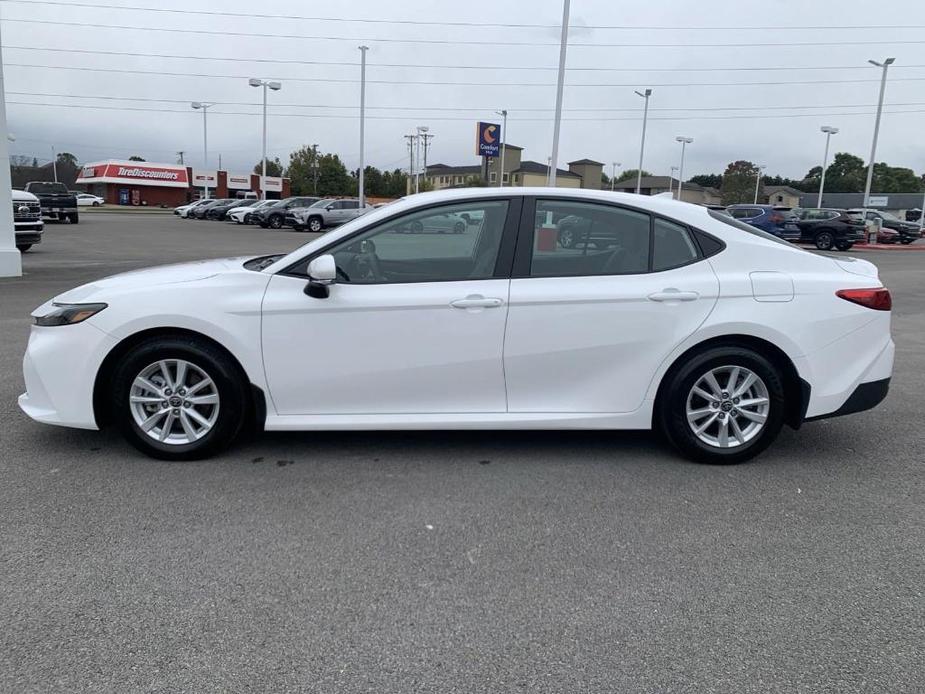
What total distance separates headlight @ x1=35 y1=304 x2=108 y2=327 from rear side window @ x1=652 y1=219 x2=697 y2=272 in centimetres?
322

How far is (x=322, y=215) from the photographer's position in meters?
35.5

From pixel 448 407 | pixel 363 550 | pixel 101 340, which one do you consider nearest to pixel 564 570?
pixel 363 550

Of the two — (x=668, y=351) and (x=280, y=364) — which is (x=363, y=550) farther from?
(x=668, y=351)

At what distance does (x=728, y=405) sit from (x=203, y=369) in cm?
307

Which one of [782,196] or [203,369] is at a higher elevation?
[782,196]

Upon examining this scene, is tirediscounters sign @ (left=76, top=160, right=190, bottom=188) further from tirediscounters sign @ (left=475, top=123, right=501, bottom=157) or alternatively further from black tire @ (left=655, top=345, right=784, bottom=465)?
black tire @ (left=655, top=345, right=784, bottom=465)

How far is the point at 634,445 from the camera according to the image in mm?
4848

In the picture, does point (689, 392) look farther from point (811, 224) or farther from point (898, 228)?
point (898, 228)

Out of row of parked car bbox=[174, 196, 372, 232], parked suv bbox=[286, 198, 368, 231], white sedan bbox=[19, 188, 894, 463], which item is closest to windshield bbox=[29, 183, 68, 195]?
row of parked car bbox=[174, 196, 372, 232]

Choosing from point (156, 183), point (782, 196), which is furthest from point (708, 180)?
point (156, 183)

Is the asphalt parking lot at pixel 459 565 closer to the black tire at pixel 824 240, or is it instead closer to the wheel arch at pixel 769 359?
the wheel arch at pixel 769 359

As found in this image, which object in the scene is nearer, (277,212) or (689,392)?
(689,392)

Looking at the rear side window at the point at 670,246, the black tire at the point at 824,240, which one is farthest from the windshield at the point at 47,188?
the rear side window at the point at 670,246

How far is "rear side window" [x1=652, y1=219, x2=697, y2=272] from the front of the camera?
442 centimetres
